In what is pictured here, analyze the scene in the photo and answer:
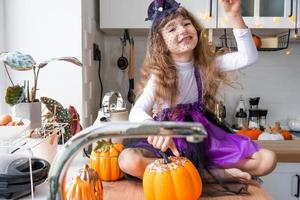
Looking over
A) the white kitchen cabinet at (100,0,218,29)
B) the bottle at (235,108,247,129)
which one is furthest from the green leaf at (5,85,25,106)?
the bottle at (235,108,247,129)

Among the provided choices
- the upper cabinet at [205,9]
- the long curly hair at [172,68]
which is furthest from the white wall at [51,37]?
the upper cabinet at [205,9]

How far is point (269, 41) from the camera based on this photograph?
66.1 inches

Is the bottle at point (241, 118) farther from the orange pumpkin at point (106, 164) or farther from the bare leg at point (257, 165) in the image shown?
the orange pumpkin at point (106, 164)

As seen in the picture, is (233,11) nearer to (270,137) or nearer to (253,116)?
(270,137)

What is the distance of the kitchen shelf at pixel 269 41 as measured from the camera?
1.67 m

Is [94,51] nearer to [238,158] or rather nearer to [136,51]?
[136,51]

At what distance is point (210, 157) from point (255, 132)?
76 cm

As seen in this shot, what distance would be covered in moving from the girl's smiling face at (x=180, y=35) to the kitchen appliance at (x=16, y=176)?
1.40 feet

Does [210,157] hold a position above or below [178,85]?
below

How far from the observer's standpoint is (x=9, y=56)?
0.76 m

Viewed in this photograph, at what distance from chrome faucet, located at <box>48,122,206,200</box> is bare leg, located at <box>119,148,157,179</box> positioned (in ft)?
1.41

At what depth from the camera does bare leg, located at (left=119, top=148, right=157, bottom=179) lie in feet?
2.69

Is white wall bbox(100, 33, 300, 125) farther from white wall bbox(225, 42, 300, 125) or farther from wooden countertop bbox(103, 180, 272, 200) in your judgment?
wooden countertop bbox(103, 180, 272, 200)

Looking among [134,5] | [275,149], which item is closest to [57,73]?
[134,5]
